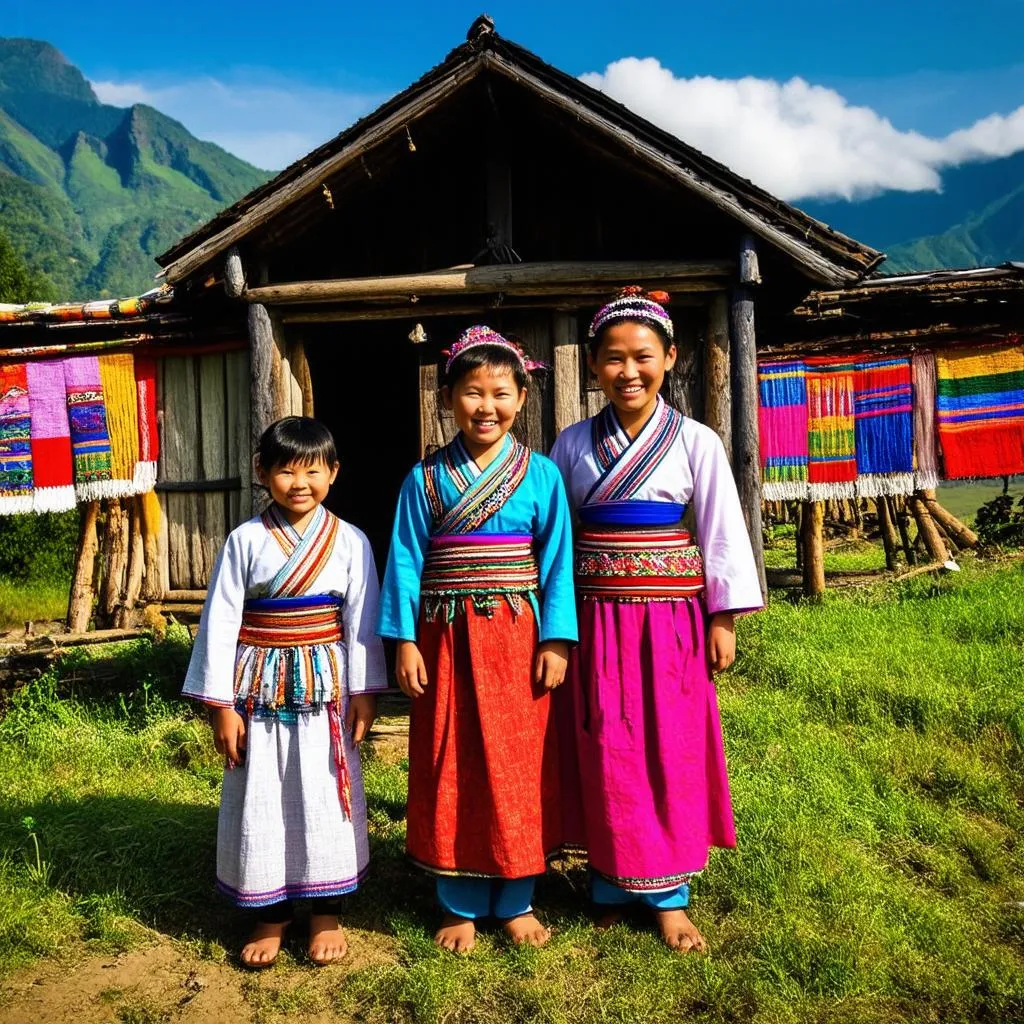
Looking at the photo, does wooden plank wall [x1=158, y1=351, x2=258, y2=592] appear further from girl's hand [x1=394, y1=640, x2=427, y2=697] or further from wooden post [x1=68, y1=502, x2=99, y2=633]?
girl's hand [x1=394, y1=640, x2=427, y2=697]

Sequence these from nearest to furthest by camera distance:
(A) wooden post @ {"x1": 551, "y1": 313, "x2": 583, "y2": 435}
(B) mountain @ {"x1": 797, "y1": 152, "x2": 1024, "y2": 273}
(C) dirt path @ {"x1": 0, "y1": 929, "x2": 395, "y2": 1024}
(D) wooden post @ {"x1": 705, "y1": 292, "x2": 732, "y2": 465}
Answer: (C) dirt path @ {"x1": 0, "y1": 929, "x2": 395, "y2": 1024} < (D) wooden post @ {"x1": 705, "y1": 292, "x2": 732, "y2": 465} < (A) wooden post @ {"x1": 551, "y1": 313, "x2": 583, "y2": 435} < (B) mountain @ {"x1": 797, "y1": 152, "x2": 1024, "y2": 273}

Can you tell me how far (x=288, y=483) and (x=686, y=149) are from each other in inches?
130

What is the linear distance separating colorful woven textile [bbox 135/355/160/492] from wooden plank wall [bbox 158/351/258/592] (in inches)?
2.2

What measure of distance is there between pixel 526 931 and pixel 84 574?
626cm

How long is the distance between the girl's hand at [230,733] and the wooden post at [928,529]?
24.4 feet

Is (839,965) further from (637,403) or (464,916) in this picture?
(637,403)

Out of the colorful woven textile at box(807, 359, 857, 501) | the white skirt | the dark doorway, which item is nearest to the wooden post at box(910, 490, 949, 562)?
the colorful woven textile at box(807, 359, 857, 501)

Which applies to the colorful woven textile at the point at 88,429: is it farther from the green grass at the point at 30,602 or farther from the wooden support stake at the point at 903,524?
the wooden support stake at the point at 903,524

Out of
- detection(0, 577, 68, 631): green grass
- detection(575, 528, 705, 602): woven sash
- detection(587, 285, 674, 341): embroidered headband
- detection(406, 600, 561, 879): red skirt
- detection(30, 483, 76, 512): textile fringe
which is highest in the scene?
detection(587, 285, 674, 341): embroidered headband

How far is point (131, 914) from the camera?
2.98 meters

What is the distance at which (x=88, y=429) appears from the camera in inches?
235

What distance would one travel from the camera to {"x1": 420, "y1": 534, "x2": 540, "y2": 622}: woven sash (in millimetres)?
2619

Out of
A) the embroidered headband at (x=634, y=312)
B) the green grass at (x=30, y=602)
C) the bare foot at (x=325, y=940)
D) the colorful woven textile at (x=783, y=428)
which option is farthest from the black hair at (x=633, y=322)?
the green grass at (x=30, y=602)

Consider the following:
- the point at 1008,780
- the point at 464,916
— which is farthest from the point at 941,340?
the point at 464,916
